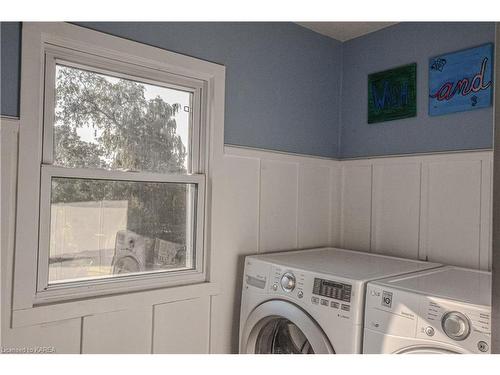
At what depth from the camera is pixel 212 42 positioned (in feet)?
6.82

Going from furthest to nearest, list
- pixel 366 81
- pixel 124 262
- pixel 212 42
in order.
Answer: pixel 366 81
pixel 212 42
pixel 124 262

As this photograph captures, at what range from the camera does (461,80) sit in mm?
2062

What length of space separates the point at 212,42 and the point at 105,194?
965 millimetres

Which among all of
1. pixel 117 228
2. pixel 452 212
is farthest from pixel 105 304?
pixel 452 212

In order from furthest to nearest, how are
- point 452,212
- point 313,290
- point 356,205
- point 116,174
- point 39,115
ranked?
1. point 356,205
2. point 452,212
3. point 116,174
4. point 313,290
5. point 39,115

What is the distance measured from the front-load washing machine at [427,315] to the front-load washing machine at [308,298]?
8cm

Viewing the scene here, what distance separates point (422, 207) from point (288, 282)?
95cm

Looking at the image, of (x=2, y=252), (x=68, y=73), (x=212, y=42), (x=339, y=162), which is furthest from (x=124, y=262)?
(x=339, y=162)

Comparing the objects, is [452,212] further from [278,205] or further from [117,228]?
[117,228]

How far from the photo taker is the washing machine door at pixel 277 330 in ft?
5.75

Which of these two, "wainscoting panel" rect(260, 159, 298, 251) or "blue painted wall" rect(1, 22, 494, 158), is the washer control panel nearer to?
"wainscoting panel" rect(260, 159, 298, 251)

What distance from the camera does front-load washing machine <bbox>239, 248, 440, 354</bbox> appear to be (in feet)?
5.19
